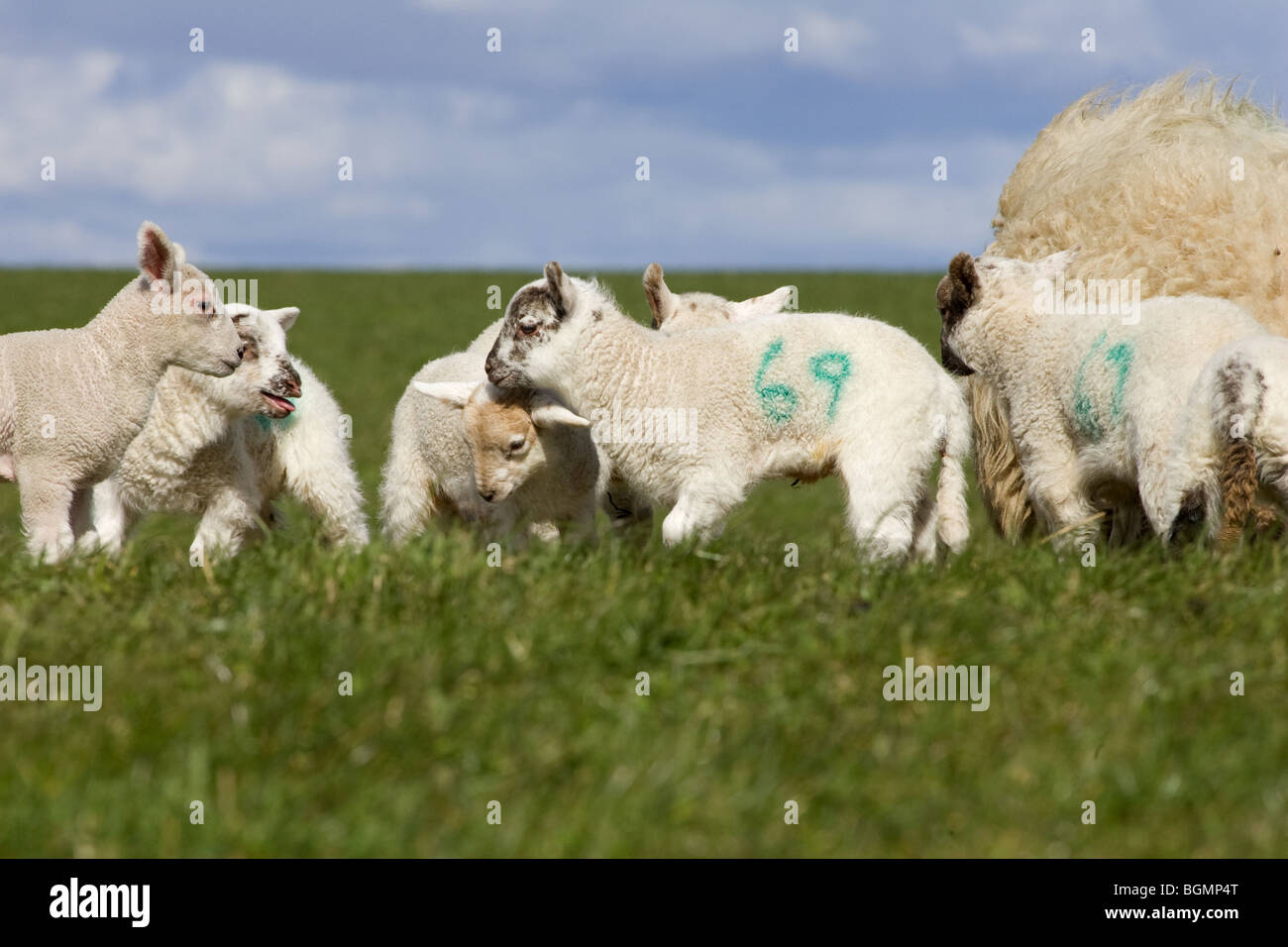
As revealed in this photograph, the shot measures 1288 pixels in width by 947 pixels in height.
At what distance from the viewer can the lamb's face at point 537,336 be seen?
19.1ft

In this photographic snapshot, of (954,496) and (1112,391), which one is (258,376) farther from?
(1112,391)

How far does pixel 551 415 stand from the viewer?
234 inches

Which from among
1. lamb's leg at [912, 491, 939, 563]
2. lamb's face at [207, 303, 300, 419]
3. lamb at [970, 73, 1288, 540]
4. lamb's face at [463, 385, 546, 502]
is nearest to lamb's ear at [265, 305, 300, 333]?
lamb's face at [207, 303, 300, 419]

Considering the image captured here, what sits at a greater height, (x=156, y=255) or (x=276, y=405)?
(x=156, y=255)

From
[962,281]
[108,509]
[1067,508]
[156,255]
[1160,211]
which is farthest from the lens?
[1160,211]

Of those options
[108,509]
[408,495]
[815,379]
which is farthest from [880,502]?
[108,509]

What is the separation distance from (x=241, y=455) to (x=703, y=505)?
2524 mm

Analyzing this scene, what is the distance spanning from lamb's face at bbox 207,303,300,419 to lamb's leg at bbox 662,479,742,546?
196cm

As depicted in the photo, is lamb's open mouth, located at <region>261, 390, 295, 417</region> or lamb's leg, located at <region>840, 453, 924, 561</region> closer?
lamb's leg, located at <region>840, 453, 924, 561</region>

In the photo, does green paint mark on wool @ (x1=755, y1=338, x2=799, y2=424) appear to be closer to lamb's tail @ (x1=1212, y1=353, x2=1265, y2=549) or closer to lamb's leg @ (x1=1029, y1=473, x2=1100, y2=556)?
lamb's leg @ (x1=1029, y1=473, x2=1100, y2=556)

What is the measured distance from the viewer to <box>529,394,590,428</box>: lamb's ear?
19.2 ft

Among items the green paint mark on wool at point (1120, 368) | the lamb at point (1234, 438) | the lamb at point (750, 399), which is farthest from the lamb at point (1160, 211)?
the lamb at point (1234, 438)

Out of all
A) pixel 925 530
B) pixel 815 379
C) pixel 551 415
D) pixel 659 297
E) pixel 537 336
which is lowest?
pixel 925 530
